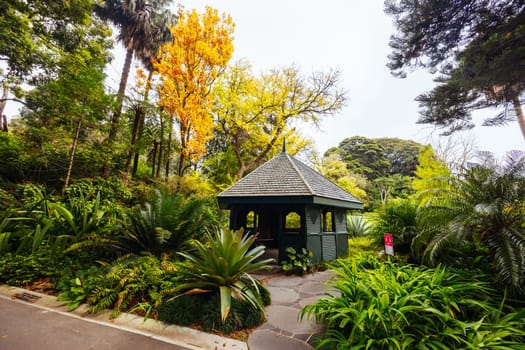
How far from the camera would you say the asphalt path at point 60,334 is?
2.14 m

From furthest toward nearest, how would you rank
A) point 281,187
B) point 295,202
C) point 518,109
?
point 518,109, point 281,187, point 295,202

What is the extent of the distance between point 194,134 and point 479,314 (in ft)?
29.2

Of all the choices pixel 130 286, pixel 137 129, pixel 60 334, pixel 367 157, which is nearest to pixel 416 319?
pixel 130 286

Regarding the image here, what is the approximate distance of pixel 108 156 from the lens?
7562 millimetres

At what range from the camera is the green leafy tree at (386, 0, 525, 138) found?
4609mm

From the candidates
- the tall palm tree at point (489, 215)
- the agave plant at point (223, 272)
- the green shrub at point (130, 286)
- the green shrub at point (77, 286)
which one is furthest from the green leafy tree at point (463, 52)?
the green shrub at point (77, 286)

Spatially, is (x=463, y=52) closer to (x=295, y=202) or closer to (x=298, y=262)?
(x=295, y=202)

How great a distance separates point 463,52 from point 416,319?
6607 millimetres

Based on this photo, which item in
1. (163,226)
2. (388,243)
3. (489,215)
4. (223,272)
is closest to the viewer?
(223,272)

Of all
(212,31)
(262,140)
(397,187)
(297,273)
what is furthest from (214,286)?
(397,187)

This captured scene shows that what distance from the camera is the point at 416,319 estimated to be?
6.74 ft

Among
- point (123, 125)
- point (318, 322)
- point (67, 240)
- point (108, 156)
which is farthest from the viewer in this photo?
point (123, 125)

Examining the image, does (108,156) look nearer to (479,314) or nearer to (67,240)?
(67,240)

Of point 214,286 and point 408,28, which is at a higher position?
point 408,28
